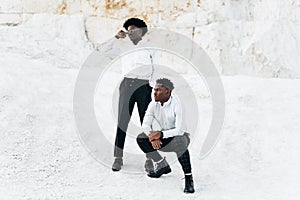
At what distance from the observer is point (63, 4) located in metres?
8.36

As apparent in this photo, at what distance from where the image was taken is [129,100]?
450cm

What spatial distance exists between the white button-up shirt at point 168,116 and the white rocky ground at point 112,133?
1.47 ft

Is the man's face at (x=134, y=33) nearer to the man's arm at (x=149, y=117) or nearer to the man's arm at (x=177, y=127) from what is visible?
the man's arm at (x=149, y=117)

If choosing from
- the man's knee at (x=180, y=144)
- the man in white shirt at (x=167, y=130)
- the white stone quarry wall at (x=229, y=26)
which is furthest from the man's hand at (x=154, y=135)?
the white stone quarry wall at (x=229, y=26)

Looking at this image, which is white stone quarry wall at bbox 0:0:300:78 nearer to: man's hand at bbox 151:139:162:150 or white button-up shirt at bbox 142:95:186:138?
white button-up shirt at bbox 142:95:186:138

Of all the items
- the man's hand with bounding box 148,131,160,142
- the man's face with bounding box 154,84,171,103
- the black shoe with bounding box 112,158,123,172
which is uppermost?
the man's face with bounding box 154,84,171,103

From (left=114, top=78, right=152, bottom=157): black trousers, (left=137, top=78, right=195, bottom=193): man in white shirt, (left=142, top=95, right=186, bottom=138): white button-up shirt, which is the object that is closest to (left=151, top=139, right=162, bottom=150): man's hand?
(left=137, top=78, right=195, bottom=193): man in white shirt

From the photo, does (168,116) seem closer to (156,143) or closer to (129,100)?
(156,143)

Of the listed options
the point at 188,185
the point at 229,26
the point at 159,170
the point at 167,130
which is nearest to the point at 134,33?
the point at 167,130

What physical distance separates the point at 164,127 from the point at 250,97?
2256 millimetres

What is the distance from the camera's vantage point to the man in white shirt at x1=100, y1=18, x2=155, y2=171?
4.43 meters

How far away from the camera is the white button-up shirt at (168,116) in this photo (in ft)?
→ 13.8

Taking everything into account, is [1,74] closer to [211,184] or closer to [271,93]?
[211,184]

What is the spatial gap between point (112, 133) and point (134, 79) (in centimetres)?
A: 103
